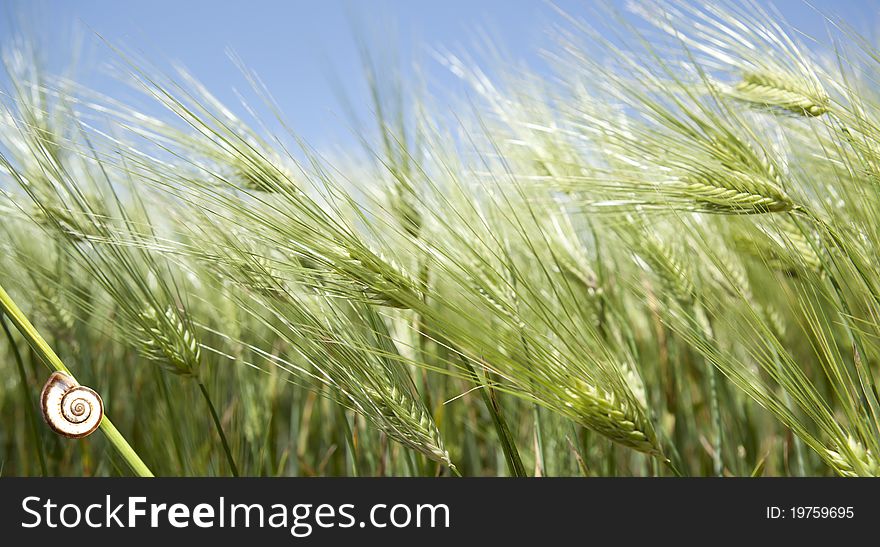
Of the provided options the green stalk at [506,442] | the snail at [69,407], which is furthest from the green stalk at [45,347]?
the green stalk at [506,442]

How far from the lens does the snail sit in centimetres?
41

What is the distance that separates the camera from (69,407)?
0.42 metres

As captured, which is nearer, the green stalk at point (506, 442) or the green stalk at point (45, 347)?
the green stalk at point (45, 347)

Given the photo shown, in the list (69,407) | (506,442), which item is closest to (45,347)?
(69,407)

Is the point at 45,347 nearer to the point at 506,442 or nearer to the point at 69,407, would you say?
the point at 69,407

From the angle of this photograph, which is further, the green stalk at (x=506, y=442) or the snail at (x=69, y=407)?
the green stalk at (x=506, y=442)

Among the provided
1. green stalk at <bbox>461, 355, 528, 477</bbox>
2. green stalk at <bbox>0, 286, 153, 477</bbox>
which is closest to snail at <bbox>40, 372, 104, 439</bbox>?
green stalk at <bbox>0, 286, 153, 477</bbox>

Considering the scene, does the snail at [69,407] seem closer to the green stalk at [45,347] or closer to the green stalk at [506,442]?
the green stalk at [45,347]

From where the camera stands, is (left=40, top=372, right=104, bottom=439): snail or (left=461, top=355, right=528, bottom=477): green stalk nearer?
Result: (left=40, top=372, right=104, bottom=439): snail

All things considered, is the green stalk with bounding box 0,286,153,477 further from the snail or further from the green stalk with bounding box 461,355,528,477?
the green stalk with bounding box 461,355,528,477

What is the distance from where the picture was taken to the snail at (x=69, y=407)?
0.41 m
